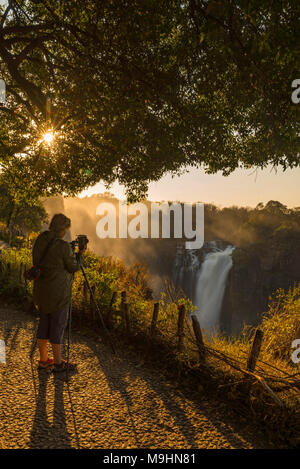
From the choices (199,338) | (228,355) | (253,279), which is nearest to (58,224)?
(199,338)

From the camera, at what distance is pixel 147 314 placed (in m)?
6.00

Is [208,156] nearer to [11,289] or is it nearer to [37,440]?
[11,289]

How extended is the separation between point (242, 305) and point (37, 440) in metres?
43.0

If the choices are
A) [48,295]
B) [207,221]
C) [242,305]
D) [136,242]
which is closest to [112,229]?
[136,242]

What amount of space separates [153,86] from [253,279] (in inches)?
1607

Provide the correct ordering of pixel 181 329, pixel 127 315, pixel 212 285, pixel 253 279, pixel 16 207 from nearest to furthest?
pixel 181 329, pixel 127 315, pixel 16 207, pixel 212 285, pixel 253 279

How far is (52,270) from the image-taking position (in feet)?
13.6

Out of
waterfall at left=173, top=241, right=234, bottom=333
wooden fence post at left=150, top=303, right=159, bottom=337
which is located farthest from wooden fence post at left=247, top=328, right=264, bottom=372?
waterfall at left=173, top=241, right=234, bottom=333

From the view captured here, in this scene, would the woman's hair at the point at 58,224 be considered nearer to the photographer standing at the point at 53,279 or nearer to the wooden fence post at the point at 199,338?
the photographer standing at the point at 53,279

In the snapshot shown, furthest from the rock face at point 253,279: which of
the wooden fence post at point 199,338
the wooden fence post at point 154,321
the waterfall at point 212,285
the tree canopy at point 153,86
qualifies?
the wooden fence post at point 199,338

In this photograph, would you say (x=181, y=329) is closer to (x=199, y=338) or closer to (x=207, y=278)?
(x=199, y=338)

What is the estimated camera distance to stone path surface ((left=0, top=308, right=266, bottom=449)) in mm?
2963

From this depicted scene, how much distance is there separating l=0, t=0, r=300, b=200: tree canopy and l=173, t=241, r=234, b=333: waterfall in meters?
32.7
